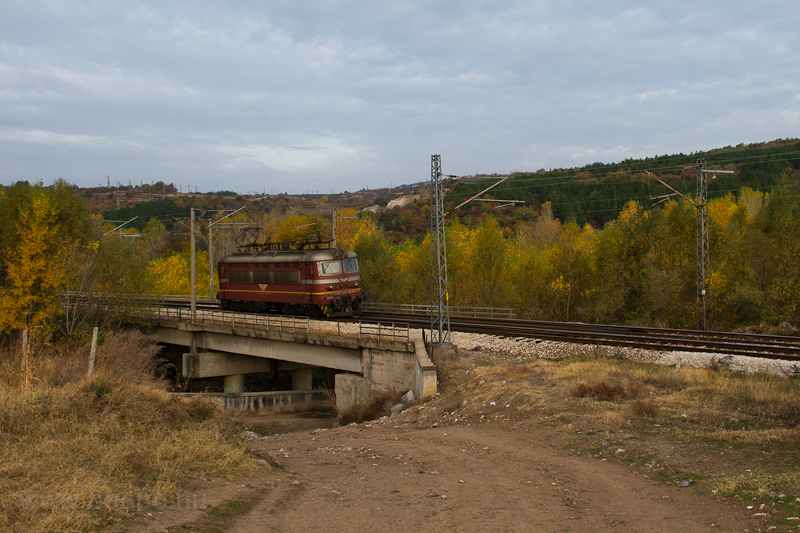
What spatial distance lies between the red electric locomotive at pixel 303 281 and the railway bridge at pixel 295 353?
1704 mm

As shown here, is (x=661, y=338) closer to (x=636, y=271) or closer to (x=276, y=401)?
(x=276, y=401)

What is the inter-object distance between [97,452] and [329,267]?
20914 mm

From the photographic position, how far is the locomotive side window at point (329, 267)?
3062 centimetres

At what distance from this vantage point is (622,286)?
40.2 meters

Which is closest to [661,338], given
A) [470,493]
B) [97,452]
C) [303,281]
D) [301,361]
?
[470,493]

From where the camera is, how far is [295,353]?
1140 inches

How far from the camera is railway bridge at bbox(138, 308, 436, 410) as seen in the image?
2297cm

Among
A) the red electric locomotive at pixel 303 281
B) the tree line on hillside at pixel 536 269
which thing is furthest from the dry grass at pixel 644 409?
the tree line on hillside at pixel 536 269

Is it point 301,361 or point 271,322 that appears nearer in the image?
point 301,361

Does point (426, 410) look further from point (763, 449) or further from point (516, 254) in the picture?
point (516, 254)

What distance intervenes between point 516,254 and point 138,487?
158ft

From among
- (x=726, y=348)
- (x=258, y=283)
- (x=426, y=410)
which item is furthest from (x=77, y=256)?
(x=726, y=348)

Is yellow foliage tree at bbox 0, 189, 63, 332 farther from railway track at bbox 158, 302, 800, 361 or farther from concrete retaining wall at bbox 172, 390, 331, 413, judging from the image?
railway track at bbox 158, 302, 800, 361

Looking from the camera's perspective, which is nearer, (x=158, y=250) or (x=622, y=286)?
(x=622, y=286)
